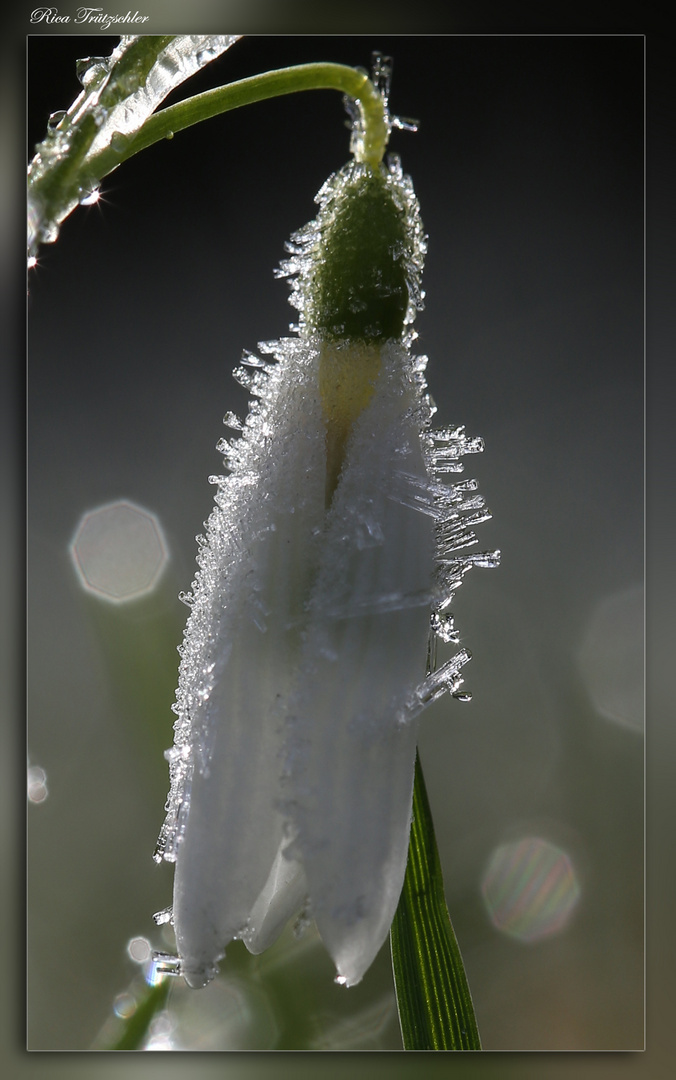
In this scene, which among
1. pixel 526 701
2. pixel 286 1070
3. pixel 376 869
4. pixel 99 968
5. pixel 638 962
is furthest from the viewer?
pixel 526 701

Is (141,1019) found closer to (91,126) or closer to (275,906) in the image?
(275,906)

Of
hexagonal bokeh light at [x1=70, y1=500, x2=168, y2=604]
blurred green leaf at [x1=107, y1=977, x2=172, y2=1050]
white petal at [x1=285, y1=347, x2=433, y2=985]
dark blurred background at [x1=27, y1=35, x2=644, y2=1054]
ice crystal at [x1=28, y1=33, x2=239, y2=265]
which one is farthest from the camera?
hexagonal bokeh light at [x1=70, y1=500, x2=168, y2=604]

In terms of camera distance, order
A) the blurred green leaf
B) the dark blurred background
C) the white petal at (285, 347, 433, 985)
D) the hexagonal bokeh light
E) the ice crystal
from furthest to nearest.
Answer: the hexagonal bokeh light → the dark blurred background → the blurred green leaf → the ice crystal → the white petal at (285, 347, 433, 985)

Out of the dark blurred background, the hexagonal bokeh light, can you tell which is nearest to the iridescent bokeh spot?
the dark blurred background

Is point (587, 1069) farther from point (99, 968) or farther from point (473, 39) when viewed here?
point (473, 39)

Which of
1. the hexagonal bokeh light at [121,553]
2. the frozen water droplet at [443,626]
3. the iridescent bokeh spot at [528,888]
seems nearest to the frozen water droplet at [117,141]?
the frozen water droplet at [443,626]

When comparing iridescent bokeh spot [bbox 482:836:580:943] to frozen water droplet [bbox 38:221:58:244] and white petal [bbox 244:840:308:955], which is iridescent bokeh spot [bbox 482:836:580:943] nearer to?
white petal [bbox 244:840:308:955]

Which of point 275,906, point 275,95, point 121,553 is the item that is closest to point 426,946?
point 275,906
